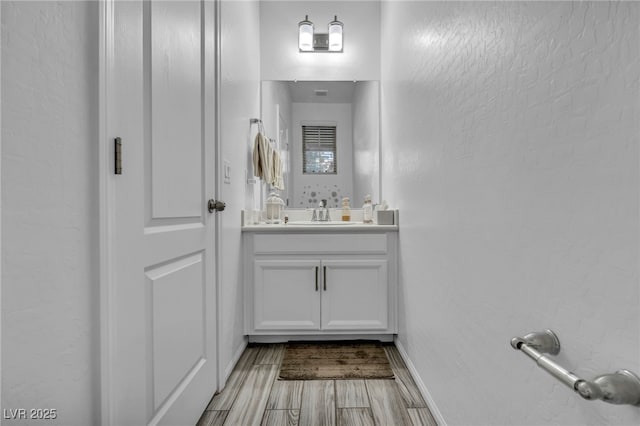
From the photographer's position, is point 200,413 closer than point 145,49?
No

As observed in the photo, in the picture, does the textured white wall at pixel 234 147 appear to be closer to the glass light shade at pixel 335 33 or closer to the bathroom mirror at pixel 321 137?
the bathroom mirror at pixel 321 137

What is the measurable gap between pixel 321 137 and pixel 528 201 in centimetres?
210

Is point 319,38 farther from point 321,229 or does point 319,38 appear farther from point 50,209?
point 50,209

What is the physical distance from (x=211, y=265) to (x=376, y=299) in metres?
1.08

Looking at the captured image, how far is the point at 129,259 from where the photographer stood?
0.89m

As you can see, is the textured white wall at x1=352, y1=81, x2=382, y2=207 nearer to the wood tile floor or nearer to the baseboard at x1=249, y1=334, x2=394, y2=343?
the baseboard at x1=249, y1=334, x2=394, y2=343

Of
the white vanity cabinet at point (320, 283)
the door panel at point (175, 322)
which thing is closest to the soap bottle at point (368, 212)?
the white vanity cabinet at point (320, 283)

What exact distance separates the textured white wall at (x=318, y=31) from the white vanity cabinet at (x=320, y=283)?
4.30 ft

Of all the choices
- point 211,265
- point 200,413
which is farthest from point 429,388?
point 211,265


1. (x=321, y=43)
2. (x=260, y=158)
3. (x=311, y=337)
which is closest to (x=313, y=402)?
(x=311, y=337)

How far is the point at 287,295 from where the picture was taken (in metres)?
2.14

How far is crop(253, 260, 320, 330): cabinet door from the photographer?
2131 millimetres

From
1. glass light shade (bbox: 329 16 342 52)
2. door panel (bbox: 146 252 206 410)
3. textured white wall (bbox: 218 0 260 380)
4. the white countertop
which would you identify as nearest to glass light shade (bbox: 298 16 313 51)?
glass light shade (bbox: 329 16 342 52)

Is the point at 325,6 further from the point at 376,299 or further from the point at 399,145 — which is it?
the point at 376,299
